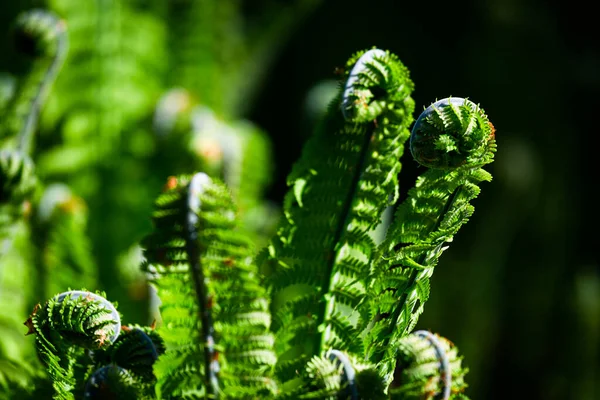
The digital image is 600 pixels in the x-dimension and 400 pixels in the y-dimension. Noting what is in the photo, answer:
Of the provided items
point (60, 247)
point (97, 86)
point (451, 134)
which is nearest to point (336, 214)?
point (451, 134)

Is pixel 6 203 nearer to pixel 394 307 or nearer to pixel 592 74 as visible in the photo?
pixel 394 307

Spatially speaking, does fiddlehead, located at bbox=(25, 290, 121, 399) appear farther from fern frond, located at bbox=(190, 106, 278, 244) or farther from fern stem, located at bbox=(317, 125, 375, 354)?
fern frond, located at bbox=(190, 106, 278, 244)

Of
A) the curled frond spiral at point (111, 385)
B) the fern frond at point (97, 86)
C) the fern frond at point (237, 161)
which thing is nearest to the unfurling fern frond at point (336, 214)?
the curled frond spiral at point (111, 385)

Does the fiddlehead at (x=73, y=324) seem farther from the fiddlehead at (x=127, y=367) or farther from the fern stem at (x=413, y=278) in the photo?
the fern stem at (x=413, y=278)

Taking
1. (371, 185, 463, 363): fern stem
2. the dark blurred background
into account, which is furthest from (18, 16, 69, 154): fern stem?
the dark blurred background

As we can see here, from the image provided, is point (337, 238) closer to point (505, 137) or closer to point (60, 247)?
point (60, 247)
